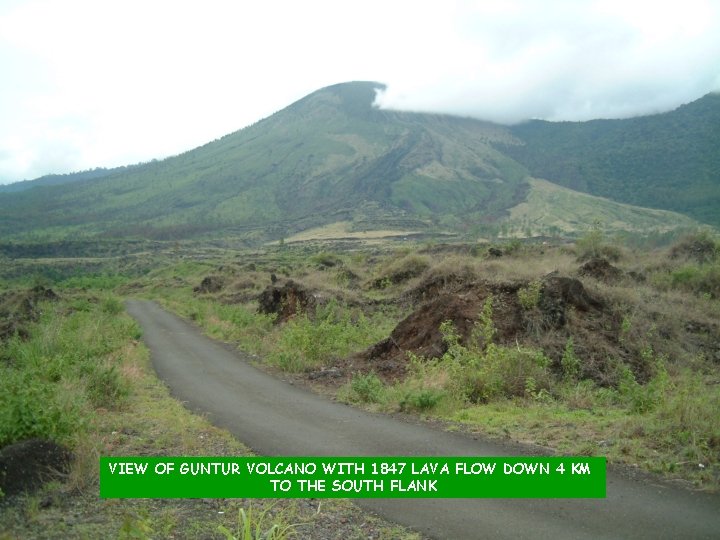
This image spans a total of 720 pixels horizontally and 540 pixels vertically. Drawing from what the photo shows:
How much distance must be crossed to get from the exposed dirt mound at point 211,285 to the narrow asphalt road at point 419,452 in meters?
28.4

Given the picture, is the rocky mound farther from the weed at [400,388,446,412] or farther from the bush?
the weed at [400,388,446,412]

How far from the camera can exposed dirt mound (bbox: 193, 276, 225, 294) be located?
42.8 m

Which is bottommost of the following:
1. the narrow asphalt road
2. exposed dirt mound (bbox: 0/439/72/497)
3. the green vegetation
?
the narrow asphalt road

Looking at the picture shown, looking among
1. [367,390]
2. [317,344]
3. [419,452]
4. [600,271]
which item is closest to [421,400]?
[367,390]

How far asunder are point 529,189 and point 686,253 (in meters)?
143

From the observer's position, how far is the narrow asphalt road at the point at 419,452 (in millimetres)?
5258

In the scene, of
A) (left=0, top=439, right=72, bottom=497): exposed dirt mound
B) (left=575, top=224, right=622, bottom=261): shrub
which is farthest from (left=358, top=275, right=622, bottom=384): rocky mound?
(left=575, top=224, right=622, bottom=261): shrub

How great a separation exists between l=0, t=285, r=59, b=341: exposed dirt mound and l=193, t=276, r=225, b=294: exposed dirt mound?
10.4m

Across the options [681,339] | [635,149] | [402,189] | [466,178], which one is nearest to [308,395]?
[681,339]

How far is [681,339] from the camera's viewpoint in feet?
48.6

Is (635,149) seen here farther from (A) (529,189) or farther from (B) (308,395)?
(B) (308,395)

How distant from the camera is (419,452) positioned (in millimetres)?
7453
